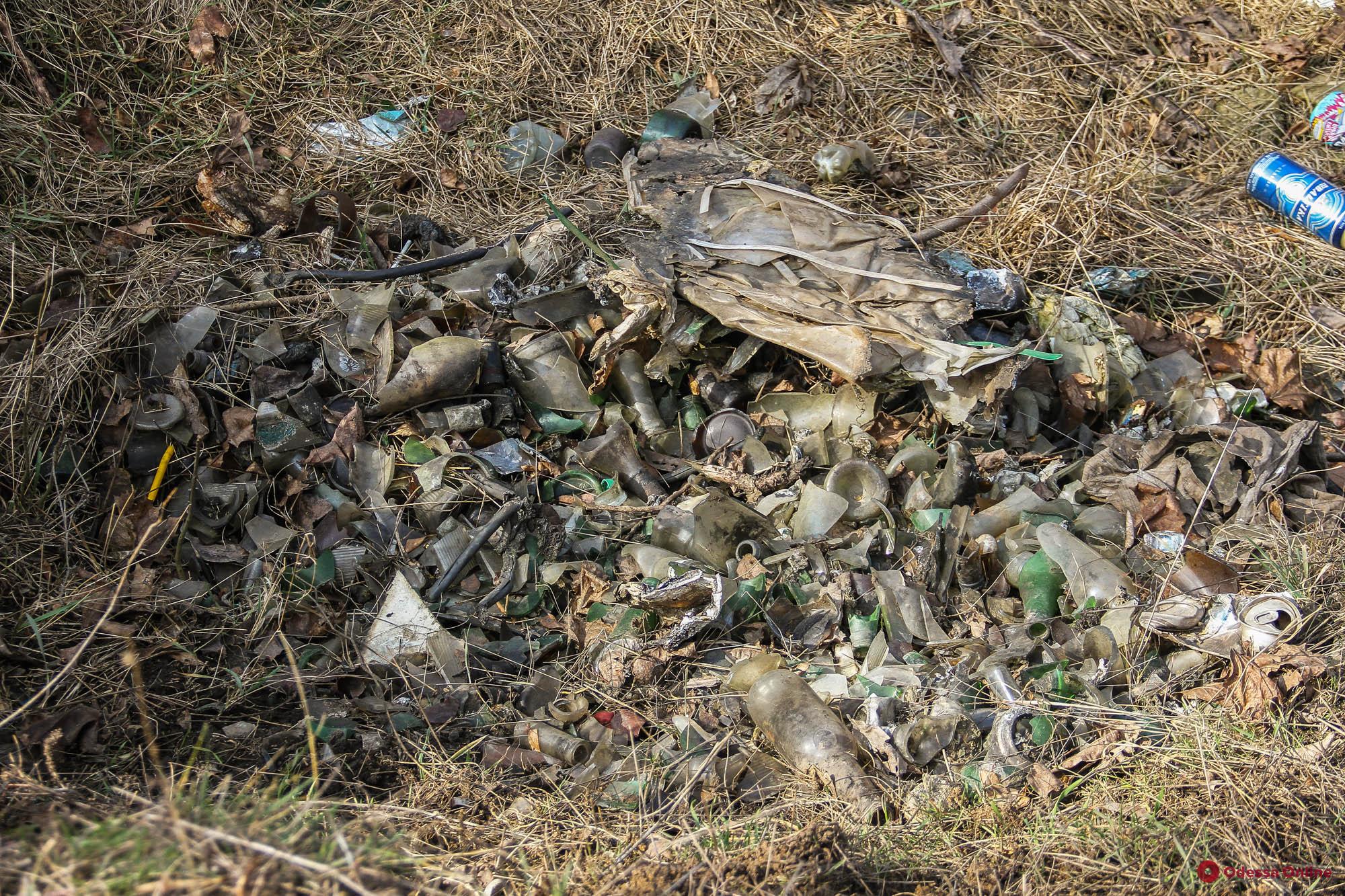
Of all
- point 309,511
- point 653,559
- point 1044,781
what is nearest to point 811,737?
point 1044,781

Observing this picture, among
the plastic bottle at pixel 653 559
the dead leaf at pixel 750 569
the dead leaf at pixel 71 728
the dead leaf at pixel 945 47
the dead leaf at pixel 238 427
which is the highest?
the dead leaf at pixel 945 47

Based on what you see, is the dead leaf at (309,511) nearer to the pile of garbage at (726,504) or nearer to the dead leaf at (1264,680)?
the pile of garbage at (726,504)

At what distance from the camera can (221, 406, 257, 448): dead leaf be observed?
310 centimetres

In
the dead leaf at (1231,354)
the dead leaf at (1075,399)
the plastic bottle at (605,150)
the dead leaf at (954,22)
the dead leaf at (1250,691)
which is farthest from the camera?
the dead leaf at (954,22)

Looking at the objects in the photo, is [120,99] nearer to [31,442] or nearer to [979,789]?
[31,442]

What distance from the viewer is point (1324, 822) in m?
2.12

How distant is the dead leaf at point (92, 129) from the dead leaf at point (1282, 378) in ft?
16.8

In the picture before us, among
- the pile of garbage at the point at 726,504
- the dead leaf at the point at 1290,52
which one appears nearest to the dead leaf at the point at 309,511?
the pile of garbage at the point at 726,504

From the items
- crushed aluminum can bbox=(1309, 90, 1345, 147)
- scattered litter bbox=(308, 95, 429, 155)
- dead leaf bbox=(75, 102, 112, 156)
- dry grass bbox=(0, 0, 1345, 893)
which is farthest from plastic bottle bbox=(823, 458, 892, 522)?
dead leaf bbox=(75, 102, 112, 156)

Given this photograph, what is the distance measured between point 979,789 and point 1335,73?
4.95 metres

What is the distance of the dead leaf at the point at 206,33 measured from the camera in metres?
4.58

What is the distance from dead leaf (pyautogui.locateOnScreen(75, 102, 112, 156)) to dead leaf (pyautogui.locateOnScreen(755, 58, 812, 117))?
3112 mm

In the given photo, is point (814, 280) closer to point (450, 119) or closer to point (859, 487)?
point (859, 487)

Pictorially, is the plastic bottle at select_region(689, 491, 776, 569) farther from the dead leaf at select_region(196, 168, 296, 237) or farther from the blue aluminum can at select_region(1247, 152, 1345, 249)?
the blue aluminum can at select_region(1247, 152, 1345, 249)
